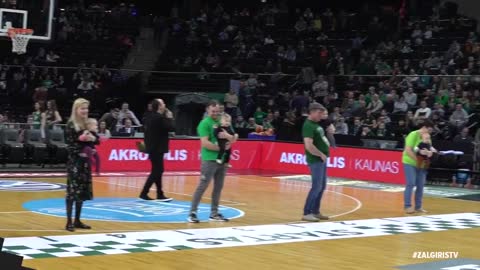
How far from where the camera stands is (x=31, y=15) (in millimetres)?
17734

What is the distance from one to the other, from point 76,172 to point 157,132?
4.00 m

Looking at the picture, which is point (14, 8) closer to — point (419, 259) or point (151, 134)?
point (151, 134)

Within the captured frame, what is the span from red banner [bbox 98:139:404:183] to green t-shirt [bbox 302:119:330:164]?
8.99 m

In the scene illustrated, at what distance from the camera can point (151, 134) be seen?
14258 mm

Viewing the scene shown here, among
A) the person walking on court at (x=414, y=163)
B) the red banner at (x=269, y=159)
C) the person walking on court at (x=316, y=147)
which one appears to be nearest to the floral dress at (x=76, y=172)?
the person walking on court at (x=316, y=147)

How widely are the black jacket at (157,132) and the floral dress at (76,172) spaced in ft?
12.7

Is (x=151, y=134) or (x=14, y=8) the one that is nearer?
(x=151, y=134)

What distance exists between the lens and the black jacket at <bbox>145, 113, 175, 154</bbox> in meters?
14.2

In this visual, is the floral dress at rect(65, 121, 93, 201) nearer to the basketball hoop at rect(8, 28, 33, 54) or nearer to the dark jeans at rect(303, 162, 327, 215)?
the dark jeans at rect(303, 162, 327, 215)

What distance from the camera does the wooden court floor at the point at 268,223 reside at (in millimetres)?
8656

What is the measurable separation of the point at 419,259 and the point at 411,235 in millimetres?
2100

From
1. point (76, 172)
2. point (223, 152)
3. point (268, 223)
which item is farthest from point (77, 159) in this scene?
point (268, 223)

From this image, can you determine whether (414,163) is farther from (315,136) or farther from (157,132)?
(157,132)

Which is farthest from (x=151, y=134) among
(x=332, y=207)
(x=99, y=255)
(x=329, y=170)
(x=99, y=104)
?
(x=99, y=104)
